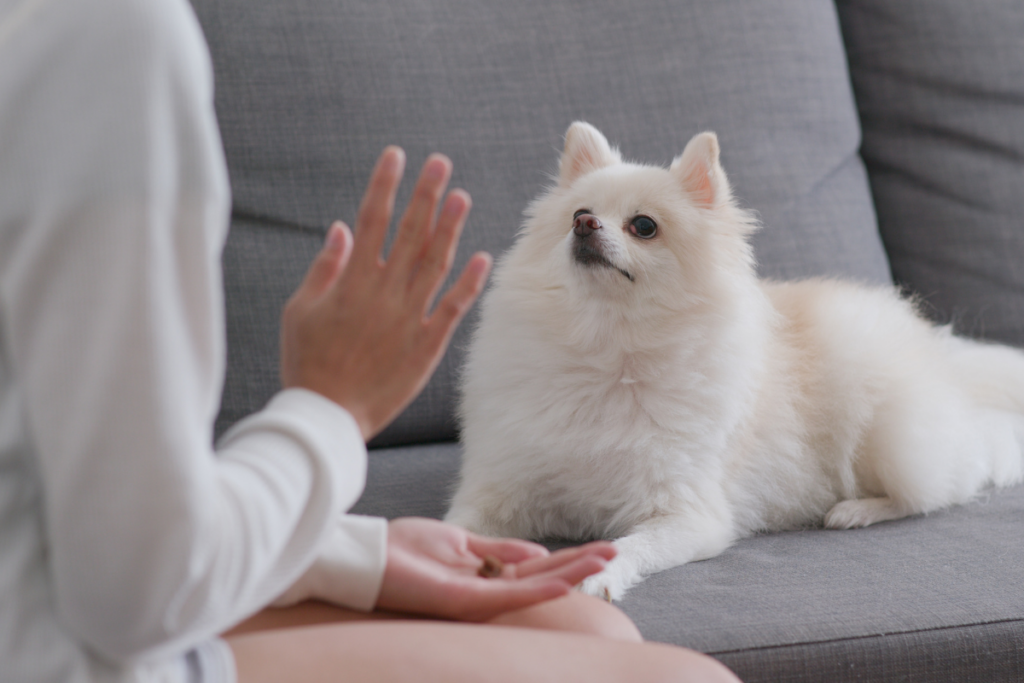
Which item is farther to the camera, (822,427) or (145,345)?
(822,427)

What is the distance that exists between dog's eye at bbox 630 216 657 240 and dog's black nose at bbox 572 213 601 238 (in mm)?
96

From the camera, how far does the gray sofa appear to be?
125 cm

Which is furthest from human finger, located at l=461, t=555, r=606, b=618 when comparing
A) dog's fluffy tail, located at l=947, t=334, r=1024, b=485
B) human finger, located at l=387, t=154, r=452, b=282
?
dog's fluffy tail, located at l=947, t=334, r=1024, b=485

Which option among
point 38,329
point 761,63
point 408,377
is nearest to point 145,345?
point 38,329

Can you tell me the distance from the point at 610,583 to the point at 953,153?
1.64m

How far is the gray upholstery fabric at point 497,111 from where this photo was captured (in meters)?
1.71

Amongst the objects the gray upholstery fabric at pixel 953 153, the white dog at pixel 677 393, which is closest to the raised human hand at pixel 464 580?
the white dog at pixel 677 393

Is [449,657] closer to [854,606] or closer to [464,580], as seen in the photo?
[464,580]

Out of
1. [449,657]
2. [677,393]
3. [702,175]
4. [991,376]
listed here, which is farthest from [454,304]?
[991,376]

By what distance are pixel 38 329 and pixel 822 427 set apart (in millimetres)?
1479

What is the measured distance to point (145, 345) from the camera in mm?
496

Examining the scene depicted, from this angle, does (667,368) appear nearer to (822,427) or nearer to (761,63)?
(822,427)

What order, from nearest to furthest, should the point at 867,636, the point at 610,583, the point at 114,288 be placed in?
the point at 114,288 → the point at 867,636 → the point at 610,583

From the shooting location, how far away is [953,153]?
2201 millimetres
